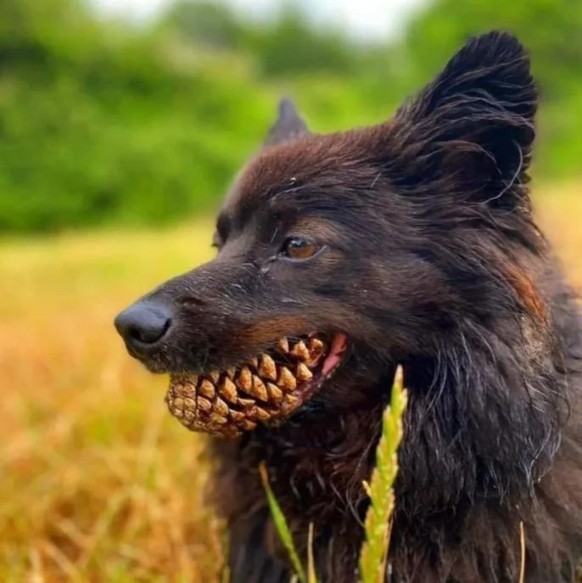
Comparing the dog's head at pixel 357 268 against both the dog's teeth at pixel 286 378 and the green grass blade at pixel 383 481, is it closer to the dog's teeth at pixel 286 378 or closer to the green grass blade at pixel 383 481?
the dog's teeth at pixel 286 378

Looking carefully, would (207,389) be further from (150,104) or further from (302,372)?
(150,104)

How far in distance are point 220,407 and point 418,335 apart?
52cm

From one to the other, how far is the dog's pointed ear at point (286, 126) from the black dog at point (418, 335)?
613 mm

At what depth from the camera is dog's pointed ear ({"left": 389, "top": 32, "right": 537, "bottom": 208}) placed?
7.35 ft

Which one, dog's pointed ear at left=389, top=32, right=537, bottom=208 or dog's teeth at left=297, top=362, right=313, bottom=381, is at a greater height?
dog's pointed ear at left=389, top=32, right=537, bottom=208

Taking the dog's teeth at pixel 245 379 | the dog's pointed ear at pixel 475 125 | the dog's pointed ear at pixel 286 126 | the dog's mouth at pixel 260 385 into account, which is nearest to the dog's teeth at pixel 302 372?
the dog's mouth at pixel 260 385

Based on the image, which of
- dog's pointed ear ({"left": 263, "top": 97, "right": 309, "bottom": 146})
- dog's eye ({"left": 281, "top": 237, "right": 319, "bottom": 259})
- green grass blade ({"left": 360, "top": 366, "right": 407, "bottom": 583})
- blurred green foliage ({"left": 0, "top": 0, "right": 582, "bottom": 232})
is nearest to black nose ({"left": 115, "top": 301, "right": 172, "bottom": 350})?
dog's eye ({"left": 281, "top": 237, "right": 319, "bottom": 259})

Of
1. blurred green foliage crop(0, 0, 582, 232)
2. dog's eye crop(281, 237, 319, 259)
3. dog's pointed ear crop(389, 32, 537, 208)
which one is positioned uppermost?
blurred green foliage crop(0, 0, 582, 232)

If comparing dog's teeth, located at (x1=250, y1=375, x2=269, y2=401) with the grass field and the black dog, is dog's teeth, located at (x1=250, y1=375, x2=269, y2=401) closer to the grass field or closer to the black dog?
the black dog

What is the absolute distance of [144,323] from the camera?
83.5 inches

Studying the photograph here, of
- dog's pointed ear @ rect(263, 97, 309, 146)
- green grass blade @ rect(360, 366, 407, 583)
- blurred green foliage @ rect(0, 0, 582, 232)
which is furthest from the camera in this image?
blurred green foliage @ rect(0, 0, 582, 232)

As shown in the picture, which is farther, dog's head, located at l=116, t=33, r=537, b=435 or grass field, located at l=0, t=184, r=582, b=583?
grass field, located at l=0, t=184, r=582, b=583

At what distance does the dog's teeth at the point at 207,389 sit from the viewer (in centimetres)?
226

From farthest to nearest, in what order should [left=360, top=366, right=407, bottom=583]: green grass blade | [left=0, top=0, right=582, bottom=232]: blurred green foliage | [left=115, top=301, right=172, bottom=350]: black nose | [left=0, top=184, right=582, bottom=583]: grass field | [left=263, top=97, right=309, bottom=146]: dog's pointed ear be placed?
[left=0, top=0, right=582, bottom=232]: blurred green foliage → [left=263, top=97, right=309, bottom=146]: dog's pointed ear → [left=0, top=184, right=582, bottom=583]: grass field → [left=115, top=301, right=172, bottom=350]: black nose → [left=360, top=366, right=407, bottom=583]: green grass blade
